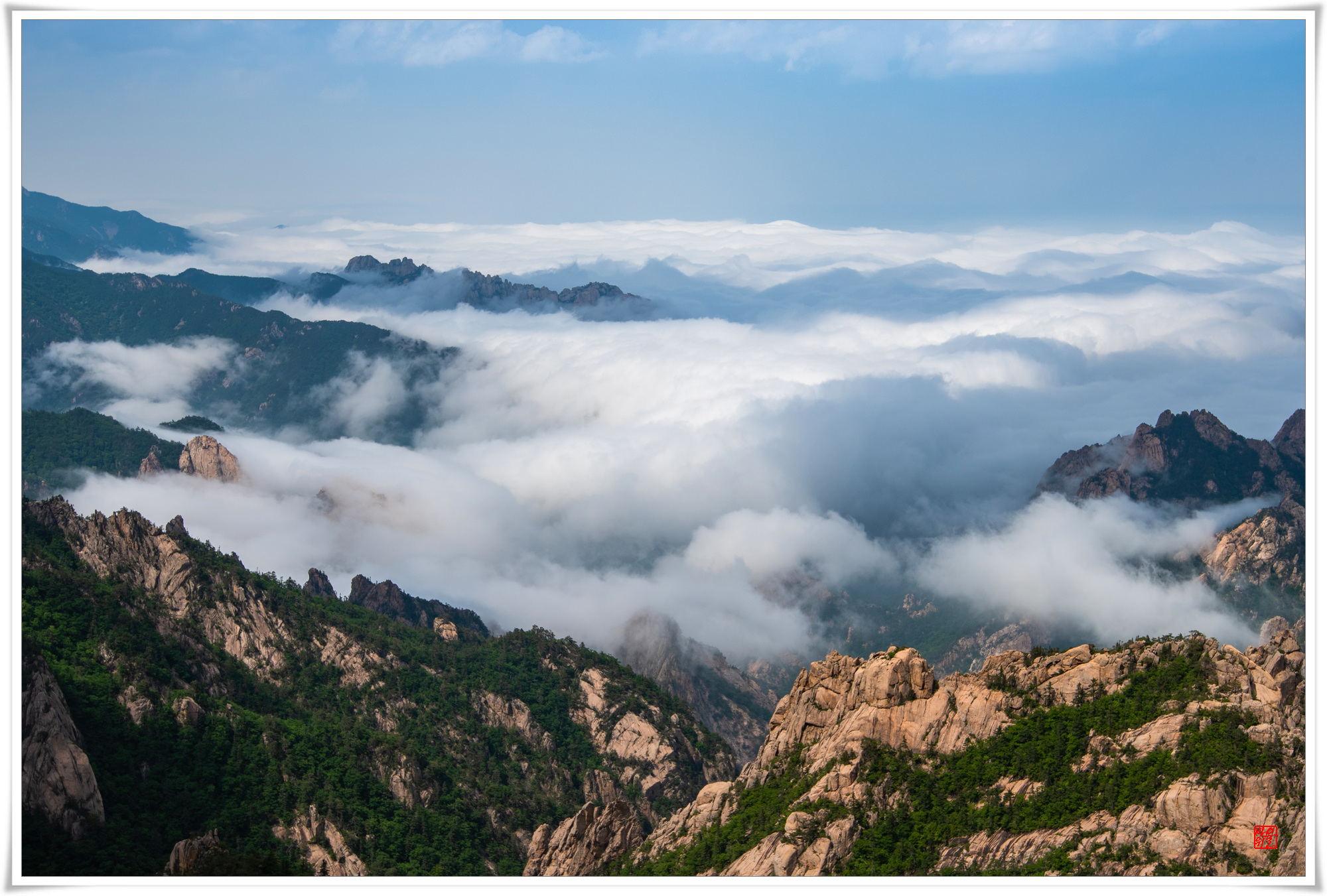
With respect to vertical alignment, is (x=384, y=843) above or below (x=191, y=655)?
below

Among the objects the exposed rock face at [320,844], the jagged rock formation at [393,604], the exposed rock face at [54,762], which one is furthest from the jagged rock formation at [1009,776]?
the jagged rock formation at [393,604]

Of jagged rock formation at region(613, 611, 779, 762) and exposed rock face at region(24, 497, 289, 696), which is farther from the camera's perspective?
jagged rock formation at region(613, 611, 779, 762)

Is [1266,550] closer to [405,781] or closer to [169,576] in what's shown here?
[405,781]

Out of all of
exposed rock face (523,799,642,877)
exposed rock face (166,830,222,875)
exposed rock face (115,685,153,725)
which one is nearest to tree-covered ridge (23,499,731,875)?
exposed rock face (115,685,153,725)

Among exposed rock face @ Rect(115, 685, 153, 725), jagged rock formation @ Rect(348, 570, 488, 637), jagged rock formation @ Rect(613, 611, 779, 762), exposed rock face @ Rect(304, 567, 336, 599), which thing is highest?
exposed rock face @ Rect(115, 685, 153, 725)

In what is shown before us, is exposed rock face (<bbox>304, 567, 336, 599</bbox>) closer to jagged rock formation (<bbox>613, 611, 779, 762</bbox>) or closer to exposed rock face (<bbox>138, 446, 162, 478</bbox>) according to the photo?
jagged rock formation (<bbox>613, 611, 779, 762</bbox>)

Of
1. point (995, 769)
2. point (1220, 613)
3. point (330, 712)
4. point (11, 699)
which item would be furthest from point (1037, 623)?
point (11, 699)
